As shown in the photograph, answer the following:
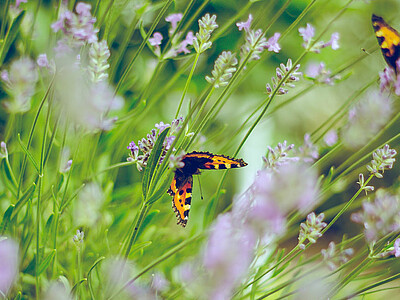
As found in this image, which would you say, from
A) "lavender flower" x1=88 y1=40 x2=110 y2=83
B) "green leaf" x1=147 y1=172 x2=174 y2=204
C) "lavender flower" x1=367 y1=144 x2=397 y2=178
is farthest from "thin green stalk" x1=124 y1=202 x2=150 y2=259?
"lavender flower" x1=367 y1=144 x2=397 y2=178

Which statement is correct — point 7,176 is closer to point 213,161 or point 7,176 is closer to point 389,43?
point 213,161

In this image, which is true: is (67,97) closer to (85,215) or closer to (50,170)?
(85,215)

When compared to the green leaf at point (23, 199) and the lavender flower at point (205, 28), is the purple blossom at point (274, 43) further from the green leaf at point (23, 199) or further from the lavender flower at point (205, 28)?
the green leaf at point (23, 199)

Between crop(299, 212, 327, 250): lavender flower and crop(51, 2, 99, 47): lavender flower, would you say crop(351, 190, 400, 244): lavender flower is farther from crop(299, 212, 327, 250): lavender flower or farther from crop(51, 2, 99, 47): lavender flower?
crop(51, 2, 99, 47): lavender flower

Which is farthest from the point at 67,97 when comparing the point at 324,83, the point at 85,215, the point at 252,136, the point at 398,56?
the point at 252,136

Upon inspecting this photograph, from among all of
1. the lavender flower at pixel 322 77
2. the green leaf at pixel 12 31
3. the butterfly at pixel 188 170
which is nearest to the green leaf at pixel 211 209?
the butterfly at pixel 188 170

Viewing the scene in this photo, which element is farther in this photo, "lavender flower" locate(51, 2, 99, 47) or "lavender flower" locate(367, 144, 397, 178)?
"lavender flower" locate(367, 144, 397, 178)

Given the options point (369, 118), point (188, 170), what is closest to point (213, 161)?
point (188, 170)
